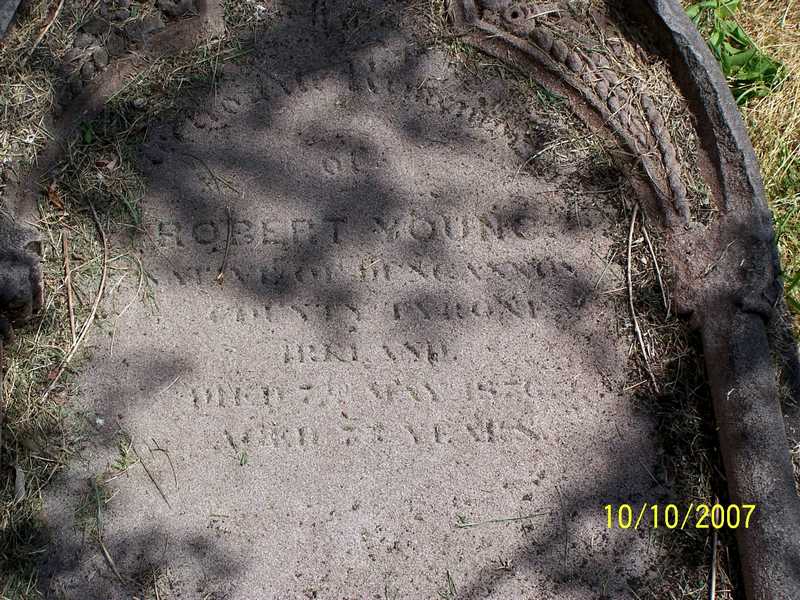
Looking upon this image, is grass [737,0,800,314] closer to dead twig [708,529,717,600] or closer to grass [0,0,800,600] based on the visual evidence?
grass [0,0,800,600]

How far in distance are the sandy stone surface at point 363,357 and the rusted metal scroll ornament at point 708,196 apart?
192mm

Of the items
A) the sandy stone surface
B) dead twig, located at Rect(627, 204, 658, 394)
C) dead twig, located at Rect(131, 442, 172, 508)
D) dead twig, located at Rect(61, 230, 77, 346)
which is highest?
dead twig, located at Rect(627, 204, 658, 394)

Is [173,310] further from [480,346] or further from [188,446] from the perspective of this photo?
[480,346]

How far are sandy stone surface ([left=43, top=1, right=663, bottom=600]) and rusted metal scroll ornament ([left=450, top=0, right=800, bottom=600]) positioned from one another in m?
0.19

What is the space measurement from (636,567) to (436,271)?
1.04 m

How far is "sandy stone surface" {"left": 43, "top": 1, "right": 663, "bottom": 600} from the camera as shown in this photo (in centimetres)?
221

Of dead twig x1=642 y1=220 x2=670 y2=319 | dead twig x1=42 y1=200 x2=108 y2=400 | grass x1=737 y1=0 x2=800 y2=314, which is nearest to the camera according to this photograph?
dead twig x1=42 y1=200 x2=108 y2=400

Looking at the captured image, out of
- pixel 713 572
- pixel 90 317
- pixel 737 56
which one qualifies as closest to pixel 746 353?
pixel 713 572

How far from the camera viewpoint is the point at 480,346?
2385 mm

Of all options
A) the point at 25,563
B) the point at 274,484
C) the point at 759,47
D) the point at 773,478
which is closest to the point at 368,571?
the point at 274,484

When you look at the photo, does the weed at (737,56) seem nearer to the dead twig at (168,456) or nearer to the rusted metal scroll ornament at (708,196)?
the rusted metal scroll ornament at (708,196)

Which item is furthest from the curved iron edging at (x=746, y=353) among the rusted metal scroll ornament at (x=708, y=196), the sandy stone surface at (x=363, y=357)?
the sandy stone surface at (x=363, y=357)

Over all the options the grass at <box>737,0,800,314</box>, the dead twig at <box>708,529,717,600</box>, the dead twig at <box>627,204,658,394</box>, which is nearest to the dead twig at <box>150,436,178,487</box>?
the dead twig at <box>627,204,658,394</box>

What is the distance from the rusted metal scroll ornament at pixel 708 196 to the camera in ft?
7.28
